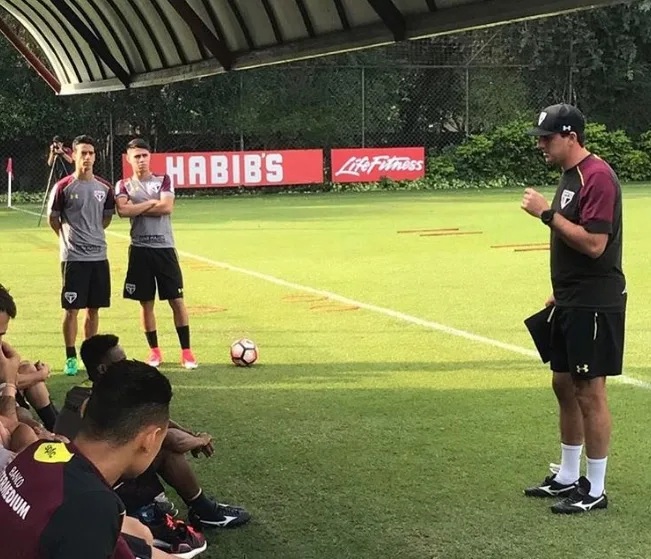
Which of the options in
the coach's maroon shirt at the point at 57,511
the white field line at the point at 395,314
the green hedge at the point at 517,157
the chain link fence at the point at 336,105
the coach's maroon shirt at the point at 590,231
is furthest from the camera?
the green hedge at the point at 517,157

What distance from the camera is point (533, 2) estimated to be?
401cm

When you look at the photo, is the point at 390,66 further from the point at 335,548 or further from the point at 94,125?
the point at 335,548

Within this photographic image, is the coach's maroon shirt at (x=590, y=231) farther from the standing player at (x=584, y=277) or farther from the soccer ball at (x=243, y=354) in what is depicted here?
the soccer ball at (x=243, y=354)

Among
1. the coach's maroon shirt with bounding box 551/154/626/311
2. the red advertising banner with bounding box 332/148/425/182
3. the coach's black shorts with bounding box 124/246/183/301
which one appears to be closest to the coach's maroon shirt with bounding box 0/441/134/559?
the coach's maroon shirt with bounding box 551/154/626/311

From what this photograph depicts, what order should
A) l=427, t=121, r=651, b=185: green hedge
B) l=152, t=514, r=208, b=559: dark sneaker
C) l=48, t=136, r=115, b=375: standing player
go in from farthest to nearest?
l=427, t=121, r=651, b=185: green hedge → l=48, t=136, r=115, b=375: standing player → l=152, t=514, r=208, b=559: dark sneaker

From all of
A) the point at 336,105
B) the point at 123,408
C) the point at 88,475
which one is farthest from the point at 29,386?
the point at 336,105

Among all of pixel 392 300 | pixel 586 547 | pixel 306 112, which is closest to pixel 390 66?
pixel 306 112

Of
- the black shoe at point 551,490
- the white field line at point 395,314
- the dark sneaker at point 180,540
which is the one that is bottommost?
the white field line at point 395,314

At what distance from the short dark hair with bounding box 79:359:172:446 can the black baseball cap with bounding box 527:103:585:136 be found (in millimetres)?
2895

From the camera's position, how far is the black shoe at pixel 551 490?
18.0 feet

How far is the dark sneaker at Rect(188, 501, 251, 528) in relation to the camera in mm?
5082

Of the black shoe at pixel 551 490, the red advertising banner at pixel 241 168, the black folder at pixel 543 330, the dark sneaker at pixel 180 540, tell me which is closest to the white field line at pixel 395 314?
the black shoe at pixel 551 490

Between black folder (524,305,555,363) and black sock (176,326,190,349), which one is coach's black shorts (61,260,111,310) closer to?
black sock (176,326,190,349)

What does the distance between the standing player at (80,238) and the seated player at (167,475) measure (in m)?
3.24
